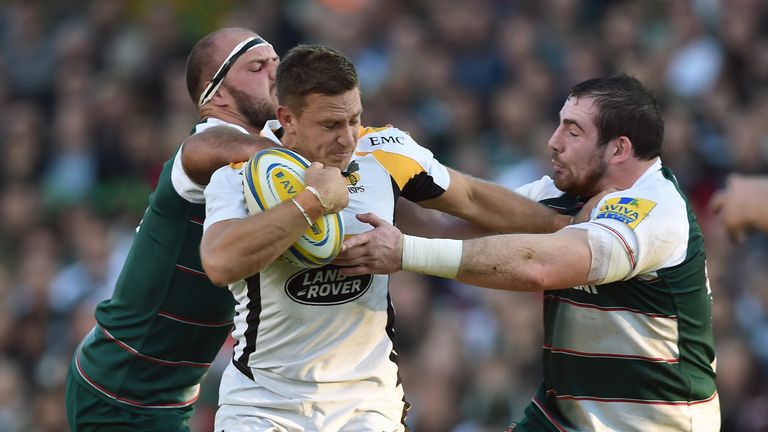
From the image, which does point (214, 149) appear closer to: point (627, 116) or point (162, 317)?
point (162, 317)

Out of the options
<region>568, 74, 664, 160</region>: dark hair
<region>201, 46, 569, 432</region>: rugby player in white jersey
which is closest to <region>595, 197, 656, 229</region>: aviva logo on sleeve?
<region>568, 74, 664, 160</region>: dark hair

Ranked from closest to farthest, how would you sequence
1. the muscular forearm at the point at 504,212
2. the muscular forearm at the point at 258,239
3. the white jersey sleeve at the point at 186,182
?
1. the muscular forearm at the point at 258,239
2. the white jersey sleeve at the point at 186,182
3. the muscular forearm at the point at 504,212

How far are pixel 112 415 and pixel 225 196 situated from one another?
1847 mm

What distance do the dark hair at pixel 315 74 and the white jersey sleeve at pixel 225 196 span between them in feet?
1.34

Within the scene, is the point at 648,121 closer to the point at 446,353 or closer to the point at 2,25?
the point at 446,353

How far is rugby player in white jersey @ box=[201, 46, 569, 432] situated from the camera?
18.6 ft

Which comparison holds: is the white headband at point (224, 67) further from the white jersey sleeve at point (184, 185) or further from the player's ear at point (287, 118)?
the player's ear at point (287, 118)

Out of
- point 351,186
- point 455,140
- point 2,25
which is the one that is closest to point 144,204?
point 455,140

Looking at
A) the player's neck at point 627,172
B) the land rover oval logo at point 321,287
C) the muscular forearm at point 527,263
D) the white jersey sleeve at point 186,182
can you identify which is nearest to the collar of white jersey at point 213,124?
the white jersey sleeve at point 186,182

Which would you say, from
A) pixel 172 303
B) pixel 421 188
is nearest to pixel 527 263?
pixel 421 188

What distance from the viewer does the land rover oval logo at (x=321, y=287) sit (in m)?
5.71

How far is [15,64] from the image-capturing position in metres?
16.0

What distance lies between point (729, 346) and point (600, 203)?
4.15 m

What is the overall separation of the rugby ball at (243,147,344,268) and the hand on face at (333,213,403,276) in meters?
0.08
